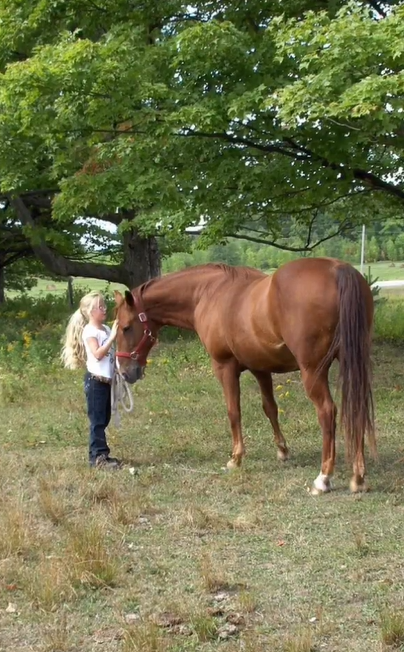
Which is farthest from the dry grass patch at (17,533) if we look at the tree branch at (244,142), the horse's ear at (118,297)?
the tree branch at (244,142)

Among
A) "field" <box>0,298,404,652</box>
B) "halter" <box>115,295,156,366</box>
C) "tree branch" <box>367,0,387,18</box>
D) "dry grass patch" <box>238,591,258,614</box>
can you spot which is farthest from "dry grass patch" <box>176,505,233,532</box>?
"tree branch" <box>367,0,387,18</box>

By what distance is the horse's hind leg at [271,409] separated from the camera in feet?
23.3

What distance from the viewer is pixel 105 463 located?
6.98m

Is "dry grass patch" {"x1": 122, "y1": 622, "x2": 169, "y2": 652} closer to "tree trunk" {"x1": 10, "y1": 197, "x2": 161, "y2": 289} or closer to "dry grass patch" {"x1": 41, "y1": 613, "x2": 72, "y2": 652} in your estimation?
"dry grass patch" {"x1": 41, "y1": 613, "x2": 72, "y2": 652}

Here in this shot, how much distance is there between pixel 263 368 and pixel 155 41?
5150 millimetres

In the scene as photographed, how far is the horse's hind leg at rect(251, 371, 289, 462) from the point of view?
7.10m

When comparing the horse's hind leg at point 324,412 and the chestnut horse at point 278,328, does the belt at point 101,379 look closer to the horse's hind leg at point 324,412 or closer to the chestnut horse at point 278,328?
the chestnut horse at point 278,328

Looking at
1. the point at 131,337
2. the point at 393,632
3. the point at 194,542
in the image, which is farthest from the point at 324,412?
the point at 393,632

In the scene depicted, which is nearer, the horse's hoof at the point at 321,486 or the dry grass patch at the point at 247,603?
the dry grass patch at the point at 247,603

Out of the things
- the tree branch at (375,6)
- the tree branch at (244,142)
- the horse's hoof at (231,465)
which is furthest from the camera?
the tree branch at (375,6)

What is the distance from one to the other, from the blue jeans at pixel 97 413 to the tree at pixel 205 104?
3.06m

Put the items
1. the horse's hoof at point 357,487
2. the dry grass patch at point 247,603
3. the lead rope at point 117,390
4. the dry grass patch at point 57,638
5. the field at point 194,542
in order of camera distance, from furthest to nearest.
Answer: the lead rope at point 117,390 → the horse's hoof at point 357,487 → the dry grass patch at point 247,603 → the field at point 194,542 → the dry grass patch at point 57,638

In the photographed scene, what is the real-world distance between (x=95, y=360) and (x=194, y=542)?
2491 mm

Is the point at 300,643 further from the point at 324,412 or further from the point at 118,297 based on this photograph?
the point at 118,297
